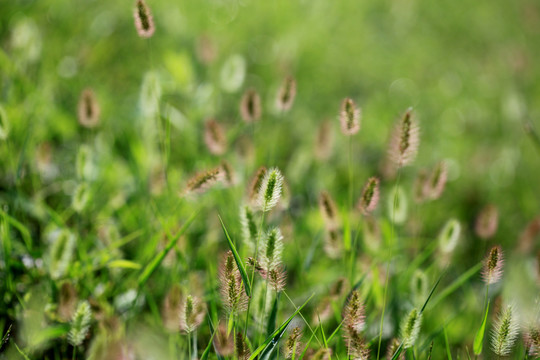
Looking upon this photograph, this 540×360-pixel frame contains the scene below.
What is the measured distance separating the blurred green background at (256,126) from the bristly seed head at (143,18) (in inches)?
1.9

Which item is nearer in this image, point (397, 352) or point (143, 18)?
point (397, 352)

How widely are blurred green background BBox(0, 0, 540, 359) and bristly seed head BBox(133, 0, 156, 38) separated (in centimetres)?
5

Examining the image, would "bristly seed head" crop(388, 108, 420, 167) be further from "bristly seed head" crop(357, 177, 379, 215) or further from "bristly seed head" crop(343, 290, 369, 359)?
"bristly seed head" crop(343, 290, 369, 359)

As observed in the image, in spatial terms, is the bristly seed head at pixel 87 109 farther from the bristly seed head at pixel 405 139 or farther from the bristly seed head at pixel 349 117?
the bristly seed head at pixel 405 139

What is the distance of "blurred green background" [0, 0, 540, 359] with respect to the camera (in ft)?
6.05

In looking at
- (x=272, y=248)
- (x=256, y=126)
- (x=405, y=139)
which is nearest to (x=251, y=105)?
(x=405, y=139)

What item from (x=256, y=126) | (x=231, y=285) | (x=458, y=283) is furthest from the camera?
(x=256, y=126)

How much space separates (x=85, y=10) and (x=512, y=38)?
3.53 metres

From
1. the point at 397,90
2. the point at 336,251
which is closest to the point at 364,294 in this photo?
the point at 336,251

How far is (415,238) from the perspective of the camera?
7.04ft

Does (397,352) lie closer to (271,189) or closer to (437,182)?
(271,189)

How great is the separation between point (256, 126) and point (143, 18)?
139cm

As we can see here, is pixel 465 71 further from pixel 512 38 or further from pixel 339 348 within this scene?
pixel 339 348

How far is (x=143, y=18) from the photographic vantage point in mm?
1431
